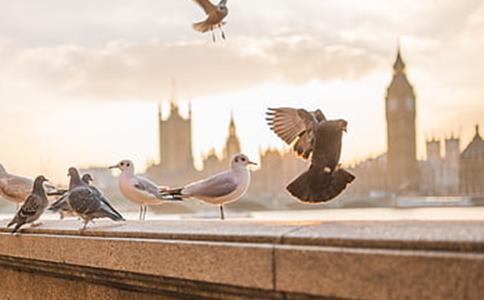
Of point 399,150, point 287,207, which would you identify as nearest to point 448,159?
point 287,207

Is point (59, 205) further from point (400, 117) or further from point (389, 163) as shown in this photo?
point (400, 117)

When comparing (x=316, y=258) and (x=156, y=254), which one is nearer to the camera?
(x=316, y=258)

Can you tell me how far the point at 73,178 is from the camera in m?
3.33

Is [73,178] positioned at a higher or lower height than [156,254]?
higher

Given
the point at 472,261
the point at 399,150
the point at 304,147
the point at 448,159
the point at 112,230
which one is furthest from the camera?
the point at 399,150

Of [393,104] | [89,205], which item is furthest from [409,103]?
[89,205]

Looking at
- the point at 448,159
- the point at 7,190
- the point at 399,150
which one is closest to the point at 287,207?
the point at 448,159

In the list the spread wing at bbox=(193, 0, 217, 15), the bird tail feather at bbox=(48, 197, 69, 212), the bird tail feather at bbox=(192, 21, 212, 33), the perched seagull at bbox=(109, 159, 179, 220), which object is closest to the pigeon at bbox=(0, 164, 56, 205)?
the bird tail feather at bbox=(48, 197, 69, 212)

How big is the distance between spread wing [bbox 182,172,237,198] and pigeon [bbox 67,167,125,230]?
1.36 ft

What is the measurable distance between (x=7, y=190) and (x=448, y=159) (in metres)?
14.5

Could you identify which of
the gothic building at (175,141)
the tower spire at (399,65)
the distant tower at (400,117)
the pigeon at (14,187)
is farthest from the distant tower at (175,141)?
the pigeon at (14,187)

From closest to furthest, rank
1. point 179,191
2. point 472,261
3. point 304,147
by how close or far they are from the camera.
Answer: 1. point 472,261
2. point 304,147
3. point 179,191

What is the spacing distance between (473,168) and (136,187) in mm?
16713

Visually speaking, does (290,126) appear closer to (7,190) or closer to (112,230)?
(112,230)
